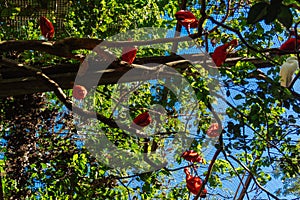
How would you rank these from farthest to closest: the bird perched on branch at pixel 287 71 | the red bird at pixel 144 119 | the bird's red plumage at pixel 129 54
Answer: the red bird at pixel 144 119 → the bird's red plumage at pixel 129 54 → the bird perched on branch at pixel 287 71

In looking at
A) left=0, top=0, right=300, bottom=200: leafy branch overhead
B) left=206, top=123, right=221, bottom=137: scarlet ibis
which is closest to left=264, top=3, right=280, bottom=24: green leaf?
left=0, top=0, right=300, bottom=200: leafy branch overhead

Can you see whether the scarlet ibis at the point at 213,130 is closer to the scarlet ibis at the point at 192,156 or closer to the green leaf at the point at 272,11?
the scarlet ibis at the point at 192,156

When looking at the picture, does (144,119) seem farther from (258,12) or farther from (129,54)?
(258,12)

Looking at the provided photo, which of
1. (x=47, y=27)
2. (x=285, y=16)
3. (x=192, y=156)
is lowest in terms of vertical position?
(x=192, y=156)

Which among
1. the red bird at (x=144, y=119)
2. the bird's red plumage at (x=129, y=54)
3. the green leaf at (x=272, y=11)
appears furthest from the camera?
the red bird at (x=144, y=119)

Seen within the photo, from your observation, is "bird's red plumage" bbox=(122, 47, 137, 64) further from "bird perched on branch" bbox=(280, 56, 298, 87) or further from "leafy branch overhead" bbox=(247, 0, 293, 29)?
"leafy branch overhead" bbox=(247, 0, 293, 29)

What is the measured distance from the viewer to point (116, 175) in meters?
1.81

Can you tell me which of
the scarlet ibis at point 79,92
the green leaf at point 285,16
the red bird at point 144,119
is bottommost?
the red bird at point 144,119

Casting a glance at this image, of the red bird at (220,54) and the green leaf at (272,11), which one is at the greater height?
the red bird at (220,54)

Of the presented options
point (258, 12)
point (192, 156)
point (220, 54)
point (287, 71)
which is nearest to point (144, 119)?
point (192, 156)

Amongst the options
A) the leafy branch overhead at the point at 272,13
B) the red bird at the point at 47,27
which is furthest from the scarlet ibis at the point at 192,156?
the leafy branch overhead at the point at 272,13

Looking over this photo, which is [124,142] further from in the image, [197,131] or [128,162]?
[197,131]

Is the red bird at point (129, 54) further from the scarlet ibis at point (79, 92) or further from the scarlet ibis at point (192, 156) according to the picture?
the scarlet ibis at point (192, 156)

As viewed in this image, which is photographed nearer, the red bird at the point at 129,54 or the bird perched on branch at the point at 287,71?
the bird perched on branch at the point at 287,71
